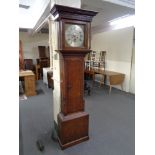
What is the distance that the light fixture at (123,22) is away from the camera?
5.00m

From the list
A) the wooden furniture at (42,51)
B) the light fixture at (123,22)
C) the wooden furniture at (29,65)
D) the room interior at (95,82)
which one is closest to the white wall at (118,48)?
the room interior at (95,82)

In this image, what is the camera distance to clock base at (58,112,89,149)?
2234 millimetres

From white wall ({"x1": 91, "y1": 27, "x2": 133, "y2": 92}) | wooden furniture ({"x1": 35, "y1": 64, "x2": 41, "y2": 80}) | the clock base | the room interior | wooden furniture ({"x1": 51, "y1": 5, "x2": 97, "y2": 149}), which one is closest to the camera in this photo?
wooden furniture ({"x1": 51, "y1": 5, "x2": 97, "y2": 149})

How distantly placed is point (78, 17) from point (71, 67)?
702 millimetres

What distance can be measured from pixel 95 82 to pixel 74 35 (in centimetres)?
489

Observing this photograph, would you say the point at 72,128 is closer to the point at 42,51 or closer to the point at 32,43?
the point at 42,51

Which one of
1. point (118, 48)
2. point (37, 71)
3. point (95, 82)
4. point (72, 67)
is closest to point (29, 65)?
point (37, 71)

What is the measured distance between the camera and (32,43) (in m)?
8.27

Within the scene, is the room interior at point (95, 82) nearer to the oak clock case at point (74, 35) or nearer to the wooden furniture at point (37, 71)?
the wooden furniture at point (37, 71)

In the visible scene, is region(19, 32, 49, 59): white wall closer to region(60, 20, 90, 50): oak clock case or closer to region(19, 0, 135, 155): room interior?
region(19, 0, 135, 155): room interior

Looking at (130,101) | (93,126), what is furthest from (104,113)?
(130,101)

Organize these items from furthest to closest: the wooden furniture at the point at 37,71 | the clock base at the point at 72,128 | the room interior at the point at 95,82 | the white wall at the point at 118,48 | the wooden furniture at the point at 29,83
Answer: the wooden furniture at the point at 37,71
the white wall at the point at 118,48
the wooden furniture at the point at 29,83
the room interior at the point at 95,82
the clock base at the point at 72,128

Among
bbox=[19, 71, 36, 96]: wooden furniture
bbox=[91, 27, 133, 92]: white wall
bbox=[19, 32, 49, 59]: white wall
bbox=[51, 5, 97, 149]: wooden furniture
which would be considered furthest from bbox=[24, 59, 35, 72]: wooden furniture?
bbox=[51, 5, 97, 149]: wooden furniture
